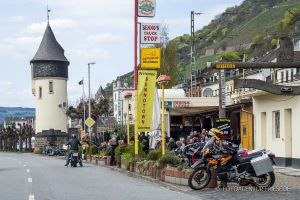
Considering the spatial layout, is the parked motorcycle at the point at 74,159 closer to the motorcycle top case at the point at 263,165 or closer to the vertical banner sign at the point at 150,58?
the vertical banner sign at the point at 150,58

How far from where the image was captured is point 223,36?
160875 millimetres

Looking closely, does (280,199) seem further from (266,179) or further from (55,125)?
(55,125)

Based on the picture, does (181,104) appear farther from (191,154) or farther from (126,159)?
(191,154)

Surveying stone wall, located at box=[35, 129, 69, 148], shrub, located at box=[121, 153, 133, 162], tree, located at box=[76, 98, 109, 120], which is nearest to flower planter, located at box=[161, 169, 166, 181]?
shrub, located at box=[121, 153, 133, 162]

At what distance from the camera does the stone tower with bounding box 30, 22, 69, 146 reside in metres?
94.0

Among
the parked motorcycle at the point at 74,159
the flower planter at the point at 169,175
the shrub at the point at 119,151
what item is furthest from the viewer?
the parked motorcycle at the point at 74,159

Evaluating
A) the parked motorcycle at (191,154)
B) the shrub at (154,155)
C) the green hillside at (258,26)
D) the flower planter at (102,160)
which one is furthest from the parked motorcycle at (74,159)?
the green hillside at (258,26)

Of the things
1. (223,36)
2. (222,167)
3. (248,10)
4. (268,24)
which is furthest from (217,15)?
(222,167)

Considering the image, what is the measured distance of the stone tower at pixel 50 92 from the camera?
308 feet

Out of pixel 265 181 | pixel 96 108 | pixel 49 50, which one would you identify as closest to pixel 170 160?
pixel 265 181

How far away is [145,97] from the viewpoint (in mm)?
27094

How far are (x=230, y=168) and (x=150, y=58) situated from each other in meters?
9.24

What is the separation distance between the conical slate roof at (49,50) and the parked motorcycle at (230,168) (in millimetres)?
77037

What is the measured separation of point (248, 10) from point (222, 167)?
170m
